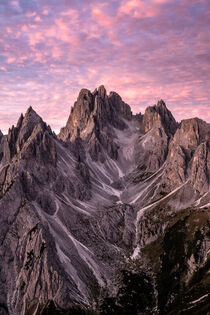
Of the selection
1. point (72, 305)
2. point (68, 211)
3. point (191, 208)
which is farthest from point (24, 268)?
point (191, 208)

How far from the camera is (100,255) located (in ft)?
554

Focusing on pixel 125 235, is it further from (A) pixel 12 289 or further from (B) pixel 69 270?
(A) pixel 12 289

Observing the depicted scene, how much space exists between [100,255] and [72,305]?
152 feet

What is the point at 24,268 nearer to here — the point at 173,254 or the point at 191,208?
the point at 173,254

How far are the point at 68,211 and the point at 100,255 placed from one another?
4292 centimetres

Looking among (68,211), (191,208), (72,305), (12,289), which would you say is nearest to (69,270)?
(72,305)

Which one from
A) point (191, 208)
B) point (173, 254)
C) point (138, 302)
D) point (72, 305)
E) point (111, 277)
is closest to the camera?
point (72, 305)

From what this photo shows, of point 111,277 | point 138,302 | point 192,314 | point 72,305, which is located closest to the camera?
point 192,314

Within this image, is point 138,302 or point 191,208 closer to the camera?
point 138,302

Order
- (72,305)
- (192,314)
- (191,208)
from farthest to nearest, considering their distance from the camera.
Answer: (191,208), (72,305), (192,314)

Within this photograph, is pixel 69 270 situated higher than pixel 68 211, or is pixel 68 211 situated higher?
pixel 68 211

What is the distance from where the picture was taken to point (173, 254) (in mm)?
165875

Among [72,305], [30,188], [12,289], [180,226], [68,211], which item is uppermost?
[30,188]

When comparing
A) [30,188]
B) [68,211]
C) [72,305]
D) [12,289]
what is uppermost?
[30,188]
